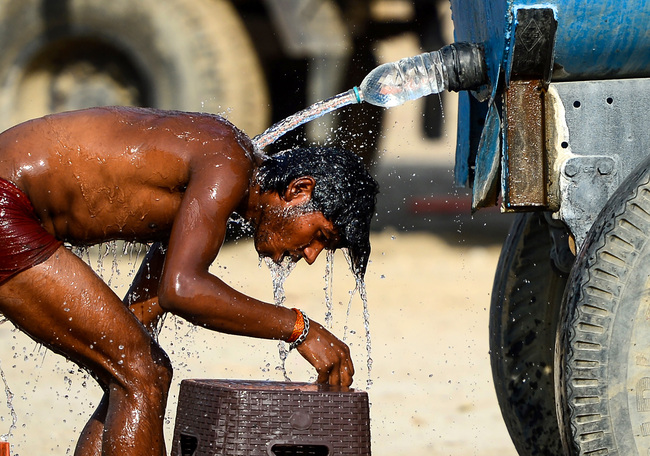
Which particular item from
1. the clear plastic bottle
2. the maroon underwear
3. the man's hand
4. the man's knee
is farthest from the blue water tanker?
the maroon underwear

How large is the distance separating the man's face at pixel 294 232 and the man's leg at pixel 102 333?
0.45 m

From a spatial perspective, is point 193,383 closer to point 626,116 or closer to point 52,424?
point 626,116

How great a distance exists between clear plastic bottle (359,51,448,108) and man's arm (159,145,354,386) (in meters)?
0.61

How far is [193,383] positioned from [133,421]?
0.64 feet

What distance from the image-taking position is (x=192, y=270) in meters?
2.63

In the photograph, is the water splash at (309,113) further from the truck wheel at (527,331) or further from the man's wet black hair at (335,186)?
the truck wheel at (527,331)

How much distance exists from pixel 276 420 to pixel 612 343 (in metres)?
0.81

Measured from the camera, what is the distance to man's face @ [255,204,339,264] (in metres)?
2.96

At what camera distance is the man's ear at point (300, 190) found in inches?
116

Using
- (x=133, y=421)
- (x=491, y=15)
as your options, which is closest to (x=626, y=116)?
(x=491, y=15)

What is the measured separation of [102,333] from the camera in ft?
9.07

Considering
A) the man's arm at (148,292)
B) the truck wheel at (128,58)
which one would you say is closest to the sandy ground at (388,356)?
the man's arm at (148,292)

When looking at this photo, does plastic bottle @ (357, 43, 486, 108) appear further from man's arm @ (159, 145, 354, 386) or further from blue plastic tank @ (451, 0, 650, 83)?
man's arm @ (159, 145, 354, 386)

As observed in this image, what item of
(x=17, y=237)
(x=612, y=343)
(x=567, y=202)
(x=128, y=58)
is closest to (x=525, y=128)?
(x=567, y=202)
